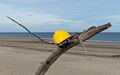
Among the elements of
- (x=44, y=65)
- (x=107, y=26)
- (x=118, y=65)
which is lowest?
(x=118, y=65)

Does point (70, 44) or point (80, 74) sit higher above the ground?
point (70, 44)

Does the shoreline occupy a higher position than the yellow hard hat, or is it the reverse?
the yellow hard hat

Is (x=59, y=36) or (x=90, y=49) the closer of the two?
(x=59, y=36)

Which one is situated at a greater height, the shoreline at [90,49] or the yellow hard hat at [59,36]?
the yellow hard hat at [59,36]

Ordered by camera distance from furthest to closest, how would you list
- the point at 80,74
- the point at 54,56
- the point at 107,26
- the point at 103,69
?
the point at 103,69
the point at 80,74
the point at 54,56
the point at 107,26

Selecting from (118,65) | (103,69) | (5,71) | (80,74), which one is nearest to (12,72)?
(5,71)

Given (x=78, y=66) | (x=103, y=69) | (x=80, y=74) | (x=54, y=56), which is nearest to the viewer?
(x=54, y=56)

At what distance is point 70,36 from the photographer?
4988 millimetres

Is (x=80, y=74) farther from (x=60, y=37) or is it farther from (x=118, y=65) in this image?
(x=60, y=37)

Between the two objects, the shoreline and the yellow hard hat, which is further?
the shoreline

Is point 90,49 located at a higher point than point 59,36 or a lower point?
lower

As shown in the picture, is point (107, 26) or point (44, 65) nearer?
point (107, 26)

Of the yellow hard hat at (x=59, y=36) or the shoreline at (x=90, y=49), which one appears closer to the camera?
the yellow hard hat at (x=59, y=36)

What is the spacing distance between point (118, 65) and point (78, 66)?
244 cm
